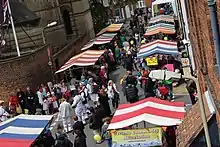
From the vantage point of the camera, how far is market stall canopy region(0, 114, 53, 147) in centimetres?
1386

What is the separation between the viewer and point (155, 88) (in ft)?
71.2

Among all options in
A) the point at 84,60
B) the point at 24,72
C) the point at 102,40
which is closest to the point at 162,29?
the point at 102,40

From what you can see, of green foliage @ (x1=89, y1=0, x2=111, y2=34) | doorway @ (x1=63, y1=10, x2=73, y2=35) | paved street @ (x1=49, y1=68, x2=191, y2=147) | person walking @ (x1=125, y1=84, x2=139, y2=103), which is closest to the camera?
paved street @ (x1=49, y1=68, x2=191, y2=147)

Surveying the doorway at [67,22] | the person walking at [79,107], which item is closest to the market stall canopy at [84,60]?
the person walking at [79,107]

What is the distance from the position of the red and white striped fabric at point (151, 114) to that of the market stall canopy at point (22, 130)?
202 centimetres

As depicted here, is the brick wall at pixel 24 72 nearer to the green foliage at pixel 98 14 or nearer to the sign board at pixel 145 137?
the sign board at pixel 145 137

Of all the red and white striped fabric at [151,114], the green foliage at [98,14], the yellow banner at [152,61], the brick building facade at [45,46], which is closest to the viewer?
the red and white striped fabric at [151,114]

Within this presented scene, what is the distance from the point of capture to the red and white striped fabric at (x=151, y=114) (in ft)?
44.4

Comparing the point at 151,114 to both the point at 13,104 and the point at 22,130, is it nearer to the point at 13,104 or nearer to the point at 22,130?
the point at 22,130

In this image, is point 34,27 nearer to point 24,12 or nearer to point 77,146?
point 24,12

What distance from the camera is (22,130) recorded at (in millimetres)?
14797

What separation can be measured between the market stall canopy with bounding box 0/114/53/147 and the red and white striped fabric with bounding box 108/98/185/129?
79.6 inches

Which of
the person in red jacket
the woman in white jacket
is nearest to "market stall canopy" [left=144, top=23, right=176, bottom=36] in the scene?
the person in red jacket

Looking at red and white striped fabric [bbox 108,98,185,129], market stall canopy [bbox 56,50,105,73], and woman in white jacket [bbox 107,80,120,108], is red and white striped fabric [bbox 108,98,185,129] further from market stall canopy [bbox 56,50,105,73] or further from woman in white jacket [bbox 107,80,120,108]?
market stall canopy [bbox 56,50,105,73]
